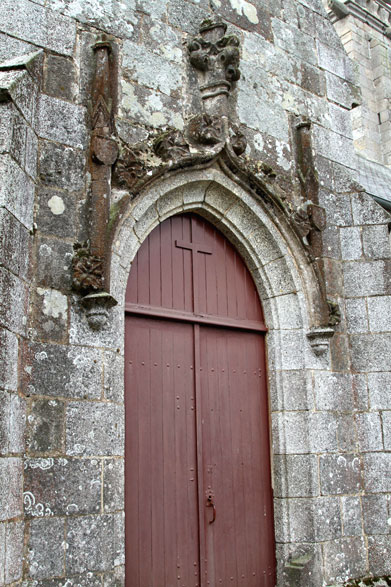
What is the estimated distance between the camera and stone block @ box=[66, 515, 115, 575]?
387 centimetres

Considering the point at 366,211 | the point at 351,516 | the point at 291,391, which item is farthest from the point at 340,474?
the point at 366,211

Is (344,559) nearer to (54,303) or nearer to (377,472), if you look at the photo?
(377,472)

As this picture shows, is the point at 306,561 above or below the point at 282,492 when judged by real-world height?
below

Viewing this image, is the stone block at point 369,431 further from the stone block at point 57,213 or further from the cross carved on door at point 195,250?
the stone block at point 57,213

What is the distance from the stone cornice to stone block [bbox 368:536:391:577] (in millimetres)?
9709

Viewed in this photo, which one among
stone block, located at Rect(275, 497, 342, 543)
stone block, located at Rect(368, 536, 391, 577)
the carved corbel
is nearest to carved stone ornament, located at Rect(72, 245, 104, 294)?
the carved corbel

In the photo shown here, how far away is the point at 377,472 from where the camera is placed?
5.40 meters

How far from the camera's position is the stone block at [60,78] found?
4.53 meters

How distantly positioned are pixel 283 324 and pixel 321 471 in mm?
1199

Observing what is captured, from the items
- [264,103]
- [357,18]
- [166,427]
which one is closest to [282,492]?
[166,427]

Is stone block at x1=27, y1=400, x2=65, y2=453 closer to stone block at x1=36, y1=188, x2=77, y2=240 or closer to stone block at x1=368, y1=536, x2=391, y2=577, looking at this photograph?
stone block at x1=36, y1=188, x2=77, y2=240

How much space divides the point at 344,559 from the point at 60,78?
4.15 meters

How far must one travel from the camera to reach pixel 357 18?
40.8ft

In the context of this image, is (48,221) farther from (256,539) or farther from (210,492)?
(256,539)
